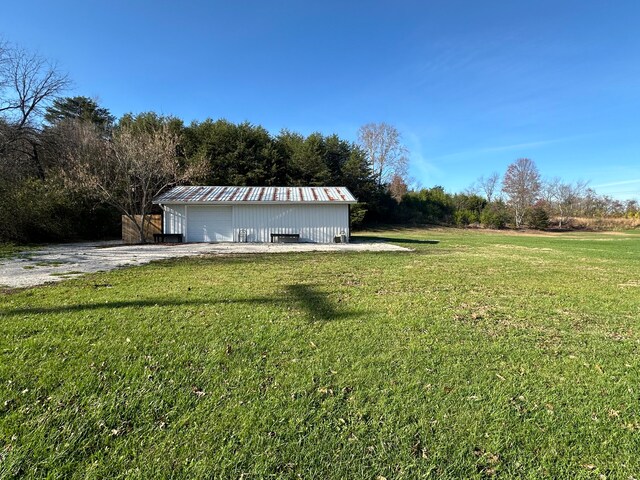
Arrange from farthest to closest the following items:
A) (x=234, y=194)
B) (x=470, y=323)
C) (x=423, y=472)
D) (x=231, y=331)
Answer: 1. (x=234, y=194)
2. (x=470, y=323)
3. (x=231, y=331)
4. (x=423, y=472)

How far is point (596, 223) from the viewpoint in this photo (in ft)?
160

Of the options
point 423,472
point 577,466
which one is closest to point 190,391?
point 423,472

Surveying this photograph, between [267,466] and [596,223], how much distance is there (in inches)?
2437

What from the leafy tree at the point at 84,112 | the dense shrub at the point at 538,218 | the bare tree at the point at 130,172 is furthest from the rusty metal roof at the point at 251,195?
the dense shrub at the point at 538,218

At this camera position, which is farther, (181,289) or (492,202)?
(492,202)

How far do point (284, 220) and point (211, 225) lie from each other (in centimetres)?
386

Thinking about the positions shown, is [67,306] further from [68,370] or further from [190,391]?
[190,391]

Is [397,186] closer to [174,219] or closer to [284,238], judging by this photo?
[284,238]

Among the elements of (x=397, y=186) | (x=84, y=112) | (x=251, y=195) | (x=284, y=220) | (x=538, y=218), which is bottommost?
(x=284, y=220)

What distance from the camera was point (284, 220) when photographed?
17.9m

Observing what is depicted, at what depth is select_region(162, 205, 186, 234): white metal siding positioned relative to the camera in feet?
58.1

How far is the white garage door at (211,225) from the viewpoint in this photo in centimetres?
1786

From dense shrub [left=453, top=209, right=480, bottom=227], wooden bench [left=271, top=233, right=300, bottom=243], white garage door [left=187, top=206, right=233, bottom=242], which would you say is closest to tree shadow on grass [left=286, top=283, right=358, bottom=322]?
wooden bench [left=271, top=233, right=300, bottom=243]

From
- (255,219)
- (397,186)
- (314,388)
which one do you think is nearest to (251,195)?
(255,219)
